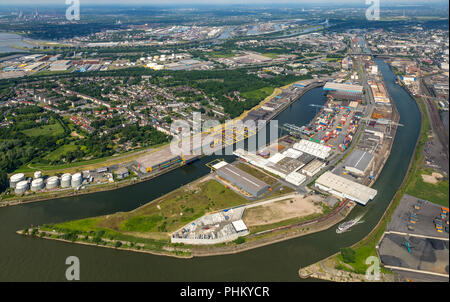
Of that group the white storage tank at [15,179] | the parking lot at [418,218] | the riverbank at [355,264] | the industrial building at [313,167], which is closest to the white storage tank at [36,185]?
the white storage tank at [15,179]

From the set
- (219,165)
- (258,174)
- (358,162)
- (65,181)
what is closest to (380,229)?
(358,162)

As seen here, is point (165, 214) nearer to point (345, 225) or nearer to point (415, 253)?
point (345, 225)

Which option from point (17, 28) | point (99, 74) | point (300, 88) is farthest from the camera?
point (17, 28)

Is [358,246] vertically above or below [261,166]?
below

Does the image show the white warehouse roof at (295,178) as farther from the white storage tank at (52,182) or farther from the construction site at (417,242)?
the white storage tank at (52,182)

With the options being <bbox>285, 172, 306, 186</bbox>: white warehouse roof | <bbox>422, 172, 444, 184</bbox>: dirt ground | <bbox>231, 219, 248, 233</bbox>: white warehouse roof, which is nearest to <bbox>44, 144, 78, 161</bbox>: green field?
<bbox>231, 219, 248, 233</bbox>: white warehouse roof

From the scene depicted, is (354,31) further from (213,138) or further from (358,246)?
(358,246)

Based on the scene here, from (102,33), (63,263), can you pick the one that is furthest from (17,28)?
(63,263)
